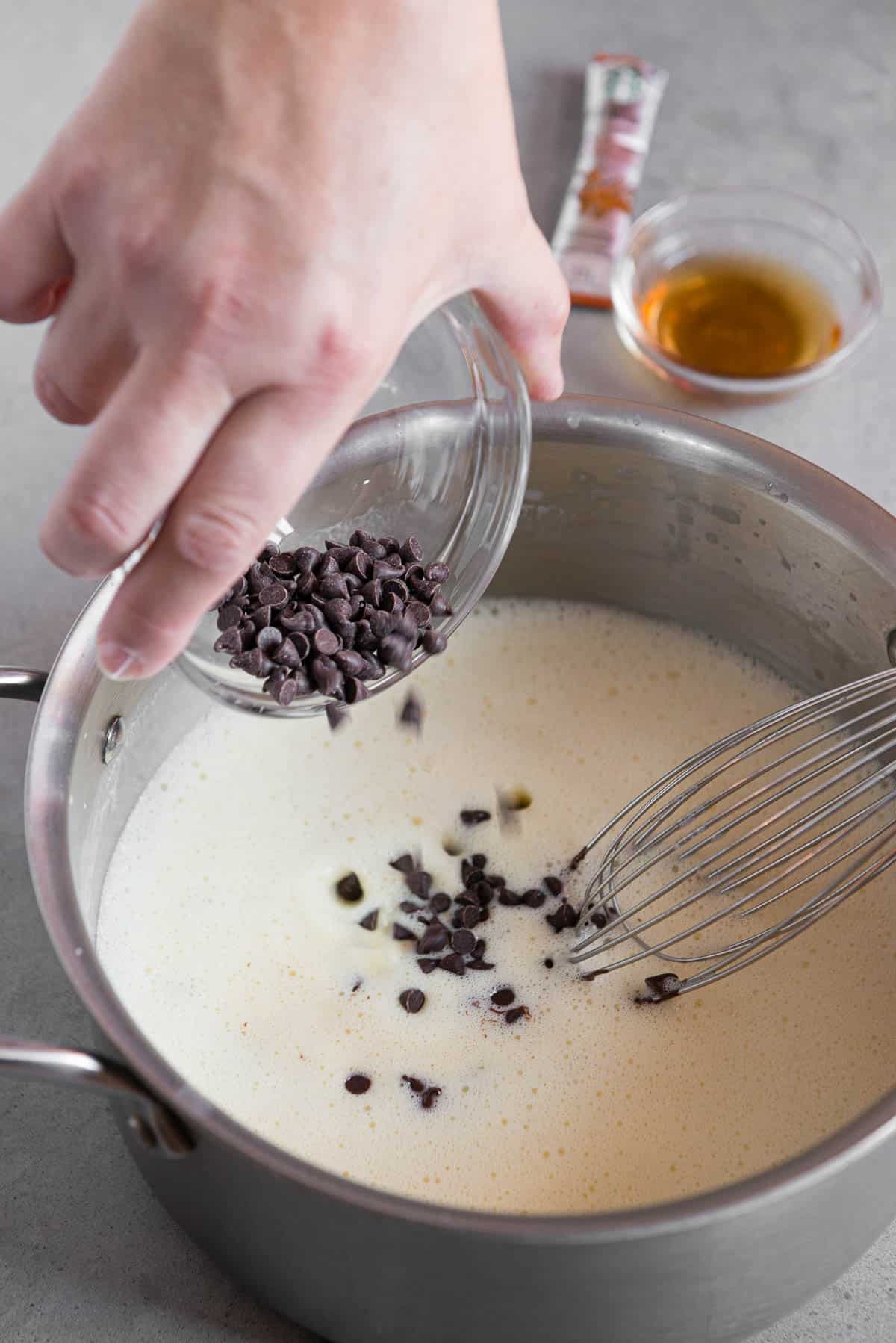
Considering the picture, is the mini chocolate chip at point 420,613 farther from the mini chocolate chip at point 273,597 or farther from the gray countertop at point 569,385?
the gray countertop at point 569,385

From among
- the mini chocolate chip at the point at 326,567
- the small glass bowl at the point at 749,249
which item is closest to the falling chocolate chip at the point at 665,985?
the mini chocolate chip at the point at 326,567

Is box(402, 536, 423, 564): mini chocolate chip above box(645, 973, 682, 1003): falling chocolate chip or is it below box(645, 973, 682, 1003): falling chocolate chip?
above

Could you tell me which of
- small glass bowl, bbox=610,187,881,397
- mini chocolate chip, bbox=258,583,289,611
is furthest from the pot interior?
small glass bowl, bbox=610,187,881,397

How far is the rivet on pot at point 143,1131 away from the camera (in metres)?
0.69

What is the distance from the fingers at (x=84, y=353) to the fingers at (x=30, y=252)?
31 millimetres

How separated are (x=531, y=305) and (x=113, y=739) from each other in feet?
1.38

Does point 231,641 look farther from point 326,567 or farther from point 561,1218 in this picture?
point 561,1218

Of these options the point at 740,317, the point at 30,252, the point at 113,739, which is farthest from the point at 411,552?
the point at 740,317

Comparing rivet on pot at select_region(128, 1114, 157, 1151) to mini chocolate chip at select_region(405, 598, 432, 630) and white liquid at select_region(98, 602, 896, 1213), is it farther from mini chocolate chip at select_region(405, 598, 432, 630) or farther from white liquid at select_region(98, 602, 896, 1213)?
mini chocolate chip at select_region(405, 598, 432, 630)

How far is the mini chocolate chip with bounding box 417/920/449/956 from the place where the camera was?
3.11 feet

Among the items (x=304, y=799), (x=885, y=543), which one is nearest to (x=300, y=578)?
(x=304, y=799)

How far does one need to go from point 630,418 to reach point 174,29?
0.51m

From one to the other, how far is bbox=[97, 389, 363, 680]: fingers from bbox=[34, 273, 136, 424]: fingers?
0.20ft

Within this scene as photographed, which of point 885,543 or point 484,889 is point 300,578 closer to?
point 484,889
